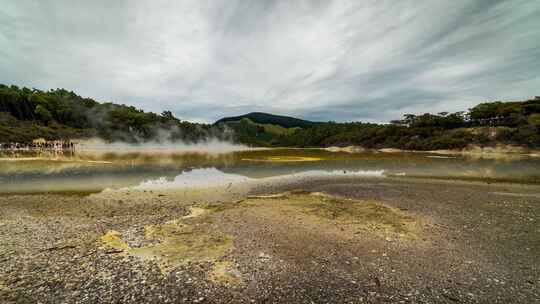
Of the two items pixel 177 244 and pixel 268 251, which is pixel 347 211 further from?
pixel 177 244

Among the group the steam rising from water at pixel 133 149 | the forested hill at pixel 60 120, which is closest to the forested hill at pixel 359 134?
the forested hill at pixel 60 120

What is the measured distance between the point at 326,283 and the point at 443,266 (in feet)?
13.4

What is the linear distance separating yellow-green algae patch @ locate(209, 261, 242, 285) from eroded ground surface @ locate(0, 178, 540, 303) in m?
0.03

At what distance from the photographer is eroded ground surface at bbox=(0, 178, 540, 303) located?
20.7 feet

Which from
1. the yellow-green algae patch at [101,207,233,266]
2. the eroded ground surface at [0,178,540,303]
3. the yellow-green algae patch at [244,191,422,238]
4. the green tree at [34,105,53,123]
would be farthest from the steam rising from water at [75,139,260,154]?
the yellow-green algae patch at [101,207,233,266]

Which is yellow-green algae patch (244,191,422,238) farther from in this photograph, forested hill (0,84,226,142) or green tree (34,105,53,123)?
green tree (34,105,53,123)

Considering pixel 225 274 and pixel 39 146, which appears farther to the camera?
pixel 39 146

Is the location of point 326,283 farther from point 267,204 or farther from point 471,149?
point 471,149

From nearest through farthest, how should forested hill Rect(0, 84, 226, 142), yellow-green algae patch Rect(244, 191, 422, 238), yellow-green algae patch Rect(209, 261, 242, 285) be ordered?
1. yellow-green algae patch Rect(209, 261, 242, 285)
2. yellow-green algae patch Rect(244, 191, 422, 238)
3. forested hill Rect(0, 84, 226, 142)

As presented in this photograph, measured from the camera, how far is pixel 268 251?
8844mm

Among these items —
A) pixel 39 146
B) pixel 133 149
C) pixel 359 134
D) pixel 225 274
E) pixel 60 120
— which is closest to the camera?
pixel 225 274

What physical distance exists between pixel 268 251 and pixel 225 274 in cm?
208

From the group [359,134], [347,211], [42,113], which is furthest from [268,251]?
[42,113]

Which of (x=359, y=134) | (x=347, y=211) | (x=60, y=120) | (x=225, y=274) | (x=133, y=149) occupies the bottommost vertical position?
(x=347, y=211)
